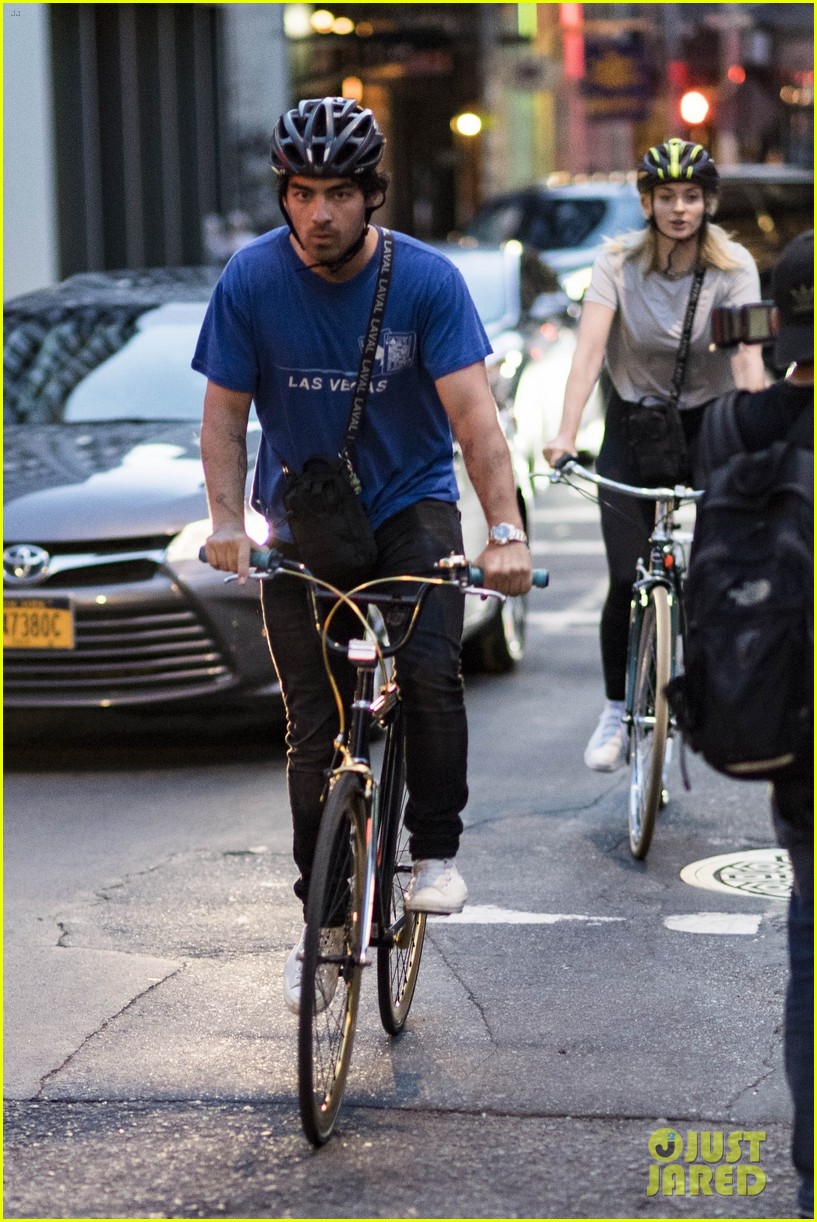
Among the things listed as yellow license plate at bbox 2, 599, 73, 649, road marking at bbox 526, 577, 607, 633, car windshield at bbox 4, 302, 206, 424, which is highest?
car windshield at bbox 4, 302, 206, 424

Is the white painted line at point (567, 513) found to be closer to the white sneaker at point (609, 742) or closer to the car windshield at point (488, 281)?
the car windshield at point (488, 281)

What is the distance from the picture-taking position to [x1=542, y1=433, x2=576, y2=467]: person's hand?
6586 millimetres

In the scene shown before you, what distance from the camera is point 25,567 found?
7.73 m

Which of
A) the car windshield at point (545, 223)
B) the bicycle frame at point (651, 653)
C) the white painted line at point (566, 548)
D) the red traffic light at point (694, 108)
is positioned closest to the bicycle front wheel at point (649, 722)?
the bicycle frame at point (651, 653)

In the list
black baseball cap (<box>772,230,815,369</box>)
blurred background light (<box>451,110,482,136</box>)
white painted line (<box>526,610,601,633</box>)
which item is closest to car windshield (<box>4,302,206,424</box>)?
white painted line (<box>526,610,601,633</box>)

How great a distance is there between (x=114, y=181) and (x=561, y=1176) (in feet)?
66.0

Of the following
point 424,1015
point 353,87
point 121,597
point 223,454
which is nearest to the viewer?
point 223,454

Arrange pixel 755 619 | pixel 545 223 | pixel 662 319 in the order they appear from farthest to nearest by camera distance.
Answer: pixel 545 223
pixel 662 319
pixel 755 619

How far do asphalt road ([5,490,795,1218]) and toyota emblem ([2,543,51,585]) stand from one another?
0.75 metres

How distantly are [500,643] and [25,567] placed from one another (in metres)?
2.57

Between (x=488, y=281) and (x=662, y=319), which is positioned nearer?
(x=662, y=319)

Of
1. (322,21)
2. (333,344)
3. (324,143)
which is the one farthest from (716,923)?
(322,21)

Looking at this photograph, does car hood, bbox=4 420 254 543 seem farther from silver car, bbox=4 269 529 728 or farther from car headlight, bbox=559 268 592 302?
car headlight, bbox=559 268 592 302

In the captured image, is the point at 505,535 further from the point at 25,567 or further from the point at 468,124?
the point at 468,124
